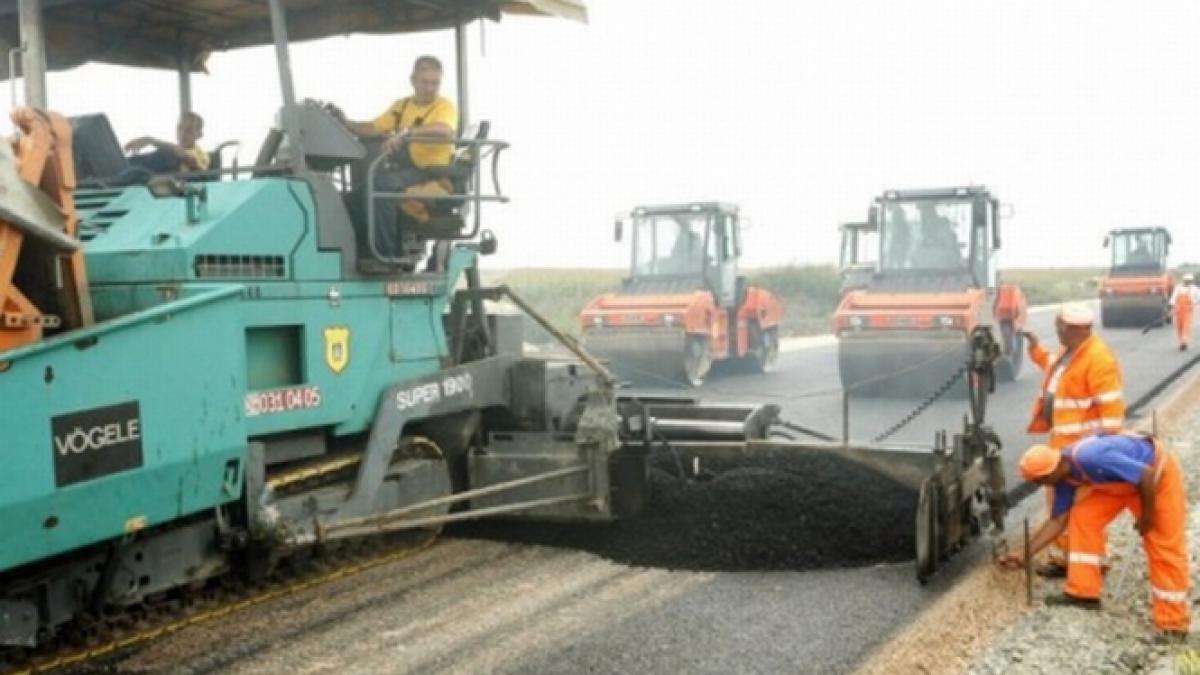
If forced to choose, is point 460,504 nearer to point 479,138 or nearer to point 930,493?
point 479,138

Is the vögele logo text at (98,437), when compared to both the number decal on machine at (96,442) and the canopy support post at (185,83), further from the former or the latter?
the canopy support post at (185,83)

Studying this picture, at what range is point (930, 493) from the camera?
598cm

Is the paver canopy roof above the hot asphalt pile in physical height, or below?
above

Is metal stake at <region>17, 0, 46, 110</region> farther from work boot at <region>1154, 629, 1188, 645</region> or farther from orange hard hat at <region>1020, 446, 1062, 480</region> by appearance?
work boot at <region>1154, 629, 1188, 645</region>

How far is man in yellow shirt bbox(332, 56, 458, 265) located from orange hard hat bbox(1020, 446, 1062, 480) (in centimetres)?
316

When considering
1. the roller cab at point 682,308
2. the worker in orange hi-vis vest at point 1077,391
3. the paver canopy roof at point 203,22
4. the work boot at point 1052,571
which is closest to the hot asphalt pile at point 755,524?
the work boot at point 1052,571

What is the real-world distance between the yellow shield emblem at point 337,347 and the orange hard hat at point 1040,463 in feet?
10.5

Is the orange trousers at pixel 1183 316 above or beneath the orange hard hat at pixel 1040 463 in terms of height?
beneath

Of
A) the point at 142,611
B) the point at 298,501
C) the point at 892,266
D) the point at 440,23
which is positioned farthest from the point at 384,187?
the point at 892,266

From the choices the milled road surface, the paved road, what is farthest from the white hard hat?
the paved road

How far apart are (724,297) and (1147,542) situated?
12.9 m

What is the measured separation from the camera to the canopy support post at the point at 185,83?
22.8ft

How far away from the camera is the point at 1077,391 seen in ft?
19.9

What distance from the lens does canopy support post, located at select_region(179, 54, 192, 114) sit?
695cm
